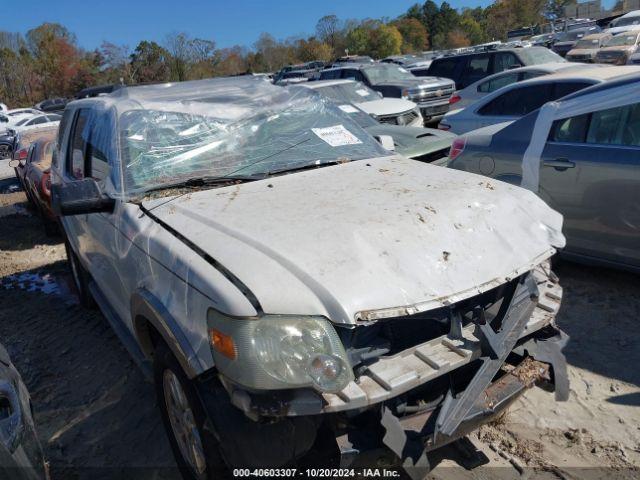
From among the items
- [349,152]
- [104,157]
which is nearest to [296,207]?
[349,152]

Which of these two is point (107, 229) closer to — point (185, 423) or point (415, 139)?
point (185, 423)

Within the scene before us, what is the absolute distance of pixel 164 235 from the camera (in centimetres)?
266

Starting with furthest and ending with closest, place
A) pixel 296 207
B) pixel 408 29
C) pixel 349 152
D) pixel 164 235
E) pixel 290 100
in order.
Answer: pixel 408 29 < pixel 290 100 < pixel 349 152 < pixel 296 207 < pixel 164 235

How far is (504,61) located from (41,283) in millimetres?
11510

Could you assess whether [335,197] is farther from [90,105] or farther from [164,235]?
[90,105]

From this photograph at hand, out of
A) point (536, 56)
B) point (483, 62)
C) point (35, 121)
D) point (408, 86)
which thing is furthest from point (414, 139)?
point (35, 121)

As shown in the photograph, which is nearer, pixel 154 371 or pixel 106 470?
pixel 154 371

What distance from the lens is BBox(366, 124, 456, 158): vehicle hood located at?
6.88 m

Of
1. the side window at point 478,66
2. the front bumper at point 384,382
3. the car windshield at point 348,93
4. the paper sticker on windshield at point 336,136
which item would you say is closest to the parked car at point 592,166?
the paper sticker on windshield at point 336,136

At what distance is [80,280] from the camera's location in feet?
16.5

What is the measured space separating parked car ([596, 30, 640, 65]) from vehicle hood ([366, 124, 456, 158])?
1086 centimetres

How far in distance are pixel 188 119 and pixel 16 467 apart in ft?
7.97

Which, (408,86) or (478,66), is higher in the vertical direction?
(478,66)

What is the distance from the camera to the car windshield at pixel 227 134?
3432 millimetres
